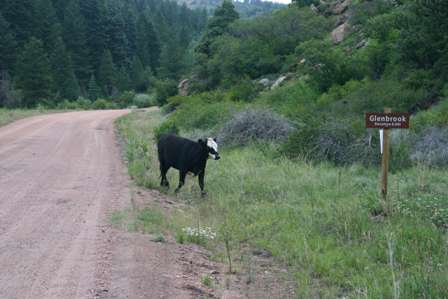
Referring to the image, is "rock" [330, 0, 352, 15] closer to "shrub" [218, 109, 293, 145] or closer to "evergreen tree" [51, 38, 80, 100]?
"shrub" [218, 109, 293, 145]

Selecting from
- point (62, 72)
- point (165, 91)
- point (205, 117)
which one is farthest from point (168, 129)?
point (62, 72)

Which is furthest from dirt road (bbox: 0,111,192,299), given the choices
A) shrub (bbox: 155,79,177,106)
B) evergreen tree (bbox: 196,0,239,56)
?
evergreen tree (bbox: 196,0,239,56)

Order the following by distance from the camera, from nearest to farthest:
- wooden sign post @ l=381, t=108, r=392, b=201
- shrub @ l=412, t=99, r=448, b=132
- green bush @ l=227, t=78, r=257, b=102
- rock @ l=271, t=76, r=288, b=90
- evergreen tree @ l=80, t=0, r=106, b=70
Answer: wooden sign post @ l=381, t=108, r=392, b=201 < shrub @ l=412, t=99, r=448, b=132 < green bush @ l=227, t=78, r=257, b=102 < rock @ l=271, t=76, r=288, b=90 < evergreen tree @ l=80, t=0, r=106, b=70

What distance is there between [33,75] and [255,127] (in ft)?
125

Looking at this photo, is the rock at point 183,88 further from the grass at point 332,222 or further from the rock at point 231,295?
the rock at point 231,295

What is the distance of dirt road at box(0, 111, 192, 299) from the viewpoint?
6.27 metres

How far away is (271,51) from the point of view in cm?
3688

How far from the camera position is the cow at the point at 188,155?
41.5 ft

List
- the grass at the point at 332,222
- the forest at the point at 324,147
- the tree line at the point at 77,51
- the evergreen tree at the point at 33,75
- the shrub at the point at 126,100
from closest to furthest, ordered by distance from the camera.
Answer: the grass at the point at 332,222
the forest at the point at 324,147
the evergreen tree at the point at 33,75
the tree line at the point at 77,51
the shrub at the point at 126,100

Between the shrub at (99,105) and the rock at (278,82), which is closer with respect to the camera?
the rock at (278,82)

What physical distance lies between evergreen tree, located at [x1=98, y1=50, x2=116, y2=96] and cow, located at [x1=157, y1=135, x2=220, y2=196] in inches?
2499

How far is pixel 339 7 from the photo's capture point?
132 feet

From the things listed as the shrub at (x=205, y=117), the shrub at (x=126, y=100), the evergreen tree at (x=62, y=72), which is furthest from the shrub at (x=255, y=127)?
the evergreen tree at (x=62, y=72)

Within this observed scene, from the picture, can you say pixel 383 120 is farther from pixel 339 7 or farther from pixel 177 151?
pixel 339 7
